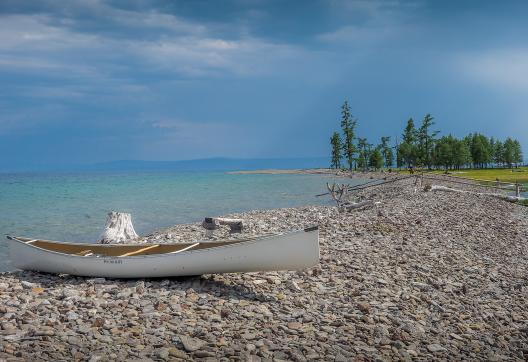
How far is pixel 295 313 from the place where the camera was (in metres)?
10.3

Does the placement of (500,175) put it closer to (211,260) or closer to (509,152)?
(509,152)

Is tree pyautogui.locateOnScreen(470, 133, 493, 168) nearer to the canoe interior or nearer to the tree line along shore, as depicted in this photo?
the tree line along shore

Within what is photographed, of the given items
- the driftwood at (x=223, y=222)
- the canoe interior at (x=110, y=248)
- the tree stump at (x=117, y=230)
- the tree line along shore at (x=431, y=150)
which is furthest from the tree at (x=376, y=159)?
the canoe interior at (x=110, y=248)

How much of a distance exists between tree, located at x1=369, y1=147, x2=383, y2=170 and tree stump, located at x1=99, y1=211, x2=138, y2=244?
424 feet

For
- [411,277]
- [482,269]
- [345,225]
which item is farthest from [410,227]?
[411,277]

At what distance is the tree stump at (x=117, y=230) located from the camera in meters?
20.6

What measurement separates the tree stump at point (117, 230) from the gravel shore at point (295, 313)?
635cm

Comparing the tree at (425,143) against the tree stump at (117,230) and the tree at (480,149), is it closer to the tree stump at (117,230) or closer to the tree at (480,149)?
the tree at (480,149)

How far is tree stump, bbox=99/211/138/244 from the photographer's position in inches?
810

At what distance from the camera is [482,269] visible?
15.1m

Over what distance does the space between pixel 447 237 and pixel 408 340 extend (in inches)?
463

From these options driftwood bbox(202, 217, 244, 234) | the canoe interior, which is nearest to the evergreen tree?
driftwood bbox(202, 217, 244, 234)

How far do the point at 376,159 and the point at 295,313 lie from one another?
13939 centimetres

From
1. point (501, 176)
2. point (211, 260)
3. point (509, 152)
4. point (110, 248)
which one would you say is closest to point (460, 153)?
point (509, 152)
